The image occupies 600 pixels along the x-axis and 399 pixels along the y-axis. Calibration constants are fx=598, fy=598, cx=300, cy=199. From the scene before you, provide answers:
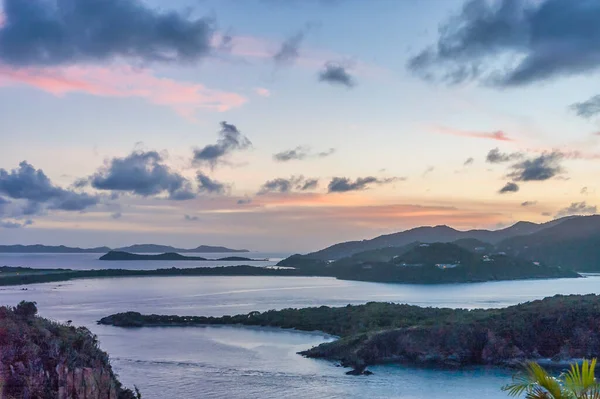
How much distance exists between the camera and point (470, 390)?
39031 mm

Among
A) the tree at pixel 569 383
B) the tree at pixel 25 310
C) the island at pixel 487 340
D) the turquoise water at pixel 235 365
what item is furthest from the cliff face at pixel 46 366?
the island at pixel 487 340

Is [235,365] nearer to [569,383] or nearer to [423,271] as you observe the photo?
[569,383]

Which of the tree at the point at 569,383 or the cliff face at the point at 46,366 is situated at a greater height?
the tree at the point at 569,383

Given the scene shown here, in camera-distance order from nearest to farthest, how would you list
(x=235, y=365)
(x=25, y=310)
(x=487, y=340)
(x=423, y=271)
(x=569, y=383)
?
(x=569, y=383) → (x=25, y=310) → (x=235, y=365) → (x=487, y=340) → (x=423, y=271)

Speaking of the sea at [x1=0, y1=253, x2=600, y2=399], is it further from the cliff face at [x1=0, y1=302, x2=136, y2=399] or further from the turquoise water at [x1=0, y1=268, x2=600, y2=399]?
the cliff face at [x1=0, y1=302, x2=136, y2=399]

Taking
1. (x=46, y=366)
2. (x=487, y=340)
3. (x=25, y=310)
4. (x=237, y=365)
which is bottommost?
(x=237, y=365)

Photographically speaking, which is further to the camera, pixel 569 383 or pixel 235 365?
pixel 235 365

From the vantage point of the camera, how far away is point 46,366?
20.9m

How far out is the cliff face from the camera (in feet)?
65.2

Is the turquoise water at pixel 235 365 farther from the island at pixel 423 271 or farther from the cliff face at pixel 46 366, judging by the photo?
the island at pixel 423 271

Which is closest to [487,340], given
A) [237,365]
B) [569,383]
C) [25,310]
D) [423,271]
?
[237,365]

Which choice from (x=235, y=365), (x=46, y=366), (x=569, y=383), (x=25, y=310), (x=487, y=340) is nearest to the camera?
(x=569, y=383)

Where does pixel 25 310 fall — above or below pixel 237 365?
above

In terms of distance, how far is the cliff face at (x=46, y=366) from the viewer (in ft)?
65.2
